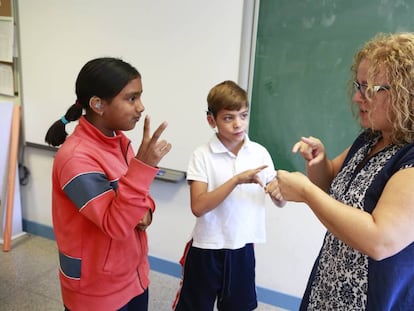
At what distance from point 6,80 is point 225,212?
7.31ft

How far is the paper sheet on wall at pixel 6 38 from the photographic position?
8.32ft

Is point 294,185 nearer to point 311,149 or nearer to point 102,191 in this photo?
point 311,149

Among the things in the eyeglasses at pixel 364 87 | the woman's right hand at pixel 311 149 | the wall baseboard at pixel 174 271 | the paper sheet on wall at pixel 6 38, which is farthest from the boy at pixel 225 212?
the paper sheet on wall at pixel 6 38

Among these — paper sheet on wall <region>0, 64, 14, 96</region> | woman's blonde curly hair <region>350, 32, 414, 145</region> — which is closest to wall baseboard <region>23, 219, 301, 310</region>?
paper sheet on wall <region>0, 64, 14, 96</region>

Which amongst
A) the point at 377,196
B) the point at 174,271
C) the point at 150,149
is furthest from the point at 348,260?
the point at 174,271

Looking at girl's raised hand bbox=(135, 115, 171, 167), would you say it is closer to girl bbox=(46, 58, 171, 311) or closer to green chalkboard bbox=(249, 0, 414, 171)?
girl bbox=(46, 58, 171, 311)

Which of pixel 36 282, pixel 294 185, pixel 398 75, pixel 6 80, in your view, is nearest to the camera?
pixel 398 75

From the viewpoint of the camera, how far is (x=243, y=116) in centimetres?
141

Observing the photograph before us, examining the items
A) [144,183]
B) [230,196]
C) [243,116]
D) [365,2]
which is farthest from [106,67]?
[365,2]

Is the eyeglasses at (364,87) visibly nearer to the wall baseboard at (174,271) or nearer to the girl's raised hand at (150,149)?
the girl's raised hand at (150,149)

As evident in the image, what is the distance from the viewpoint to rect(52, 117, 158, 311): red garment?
1024 millimetres

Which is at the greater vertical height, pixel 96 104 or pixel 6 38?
pixel 6 38

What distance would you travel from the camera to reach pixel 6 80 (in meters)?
2.68

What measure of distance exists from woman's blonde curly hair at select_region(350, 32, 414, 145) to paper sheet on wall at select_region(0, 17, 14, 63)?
2582mm
